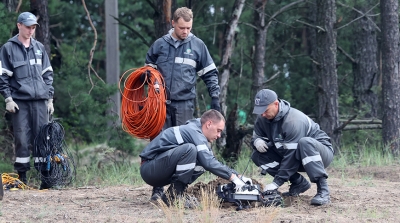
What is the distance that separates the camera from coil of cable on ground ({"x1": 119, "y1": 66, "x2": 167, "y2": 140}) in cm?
765

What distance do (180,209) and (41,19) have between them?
607cm

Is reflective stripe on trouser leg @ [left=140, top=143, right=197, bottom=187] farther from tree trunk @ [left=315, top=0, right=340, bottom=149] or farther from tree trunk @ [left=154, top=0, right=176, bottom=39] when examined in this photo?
tree trunk @ [left=315, top=0, right=340, bottom=149]

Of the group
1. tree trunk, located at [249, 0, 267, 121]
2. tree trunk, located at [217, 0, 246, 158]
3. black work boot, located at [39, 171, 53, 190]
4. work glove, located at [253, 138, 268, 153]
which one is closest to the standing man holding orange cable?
work glove, located at [253, 138, 268, 153]

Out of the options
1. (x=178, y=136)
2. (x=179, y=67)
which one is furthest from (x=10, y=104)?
(x=178, y=136)

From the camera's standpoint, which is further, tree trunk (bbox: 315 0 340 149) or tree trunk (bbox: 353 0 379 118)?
tree trunk (bbox: 353 0 379 118)

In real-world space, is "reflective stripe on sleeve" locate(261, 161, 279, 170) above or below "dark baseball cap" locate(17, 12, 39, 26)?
below

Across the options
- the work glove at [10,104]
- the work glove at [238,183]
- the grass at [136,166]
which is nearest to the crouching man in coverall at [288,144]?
the work glove at [238,183]

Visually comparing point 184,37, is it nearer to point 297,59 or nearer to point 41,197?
point 41,197

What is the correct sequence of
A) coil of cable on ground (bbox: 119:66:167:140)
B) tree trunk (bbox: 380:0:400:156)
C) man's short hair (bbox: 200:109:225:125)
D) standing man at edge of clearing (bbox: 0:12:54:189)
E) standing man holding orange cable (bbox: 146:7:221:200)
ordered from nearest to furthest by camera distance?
man's short hair (bbox: 200:109:225:125), coil of cable on ground (bbox: 119:66:167:140), standing man holding orange cable (bbox: 146:7:221:200), standing man at edge of clearing (bbox: 0:12:54:189), tree trunk (bbox: 380:0:400:156)

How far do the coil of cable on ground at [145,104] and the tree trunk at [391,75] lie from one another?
17.4 feet

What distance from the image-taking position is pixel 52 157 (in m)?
9.10

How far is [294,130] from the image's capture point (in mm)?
7078

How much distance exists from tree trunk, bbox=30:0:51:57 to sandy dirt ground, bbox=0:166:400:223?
3108mm

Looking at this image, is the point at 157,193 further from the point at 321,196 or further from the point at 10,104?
the point at 10,104
